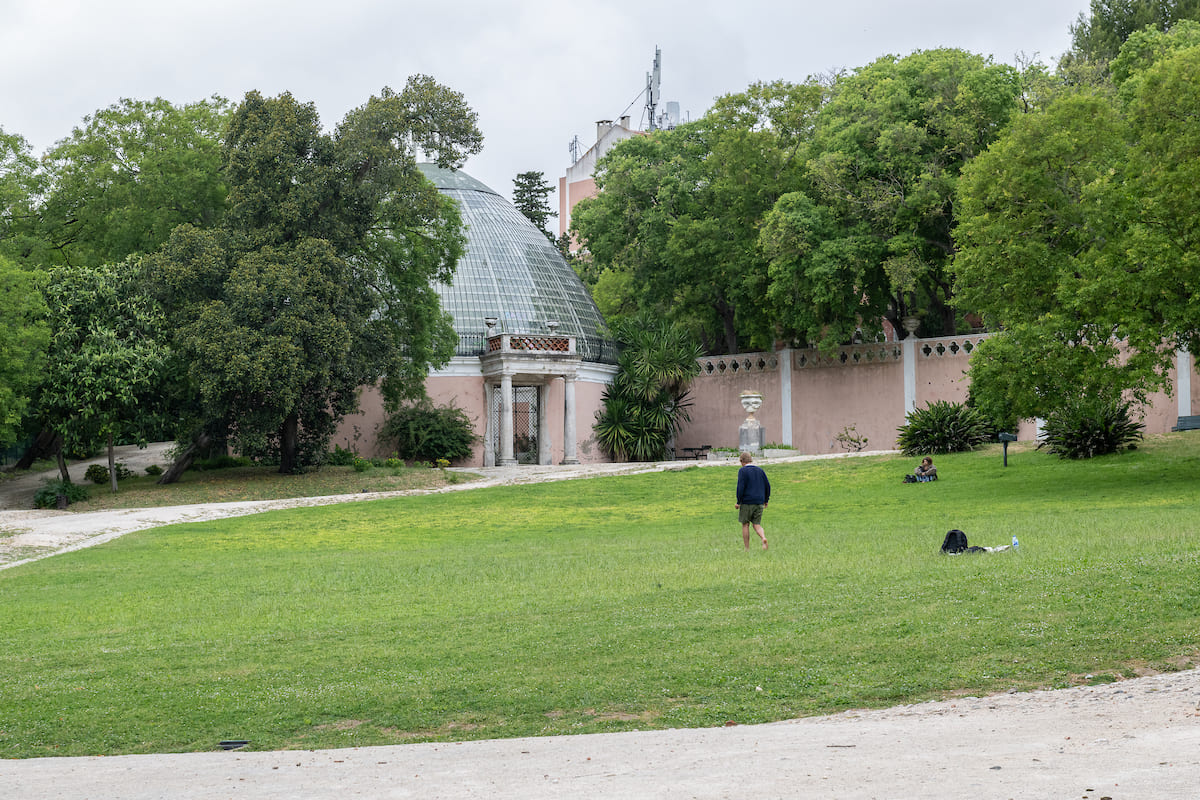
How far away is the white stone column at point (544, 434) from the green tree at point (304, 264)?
781cm

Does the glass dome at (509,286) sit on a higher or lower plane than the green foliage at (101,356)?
higher

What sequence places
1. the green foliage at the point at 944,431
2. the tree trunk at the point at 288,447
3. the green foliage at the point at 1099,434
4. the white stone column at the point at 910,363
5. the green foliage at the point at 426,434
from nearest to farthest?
the green foliage at the point at 1099,434
the green foliage at the point at 944,431
the tree trunk at the point at 288,447
the green foliage at the point at 426,434
the white stone column at the point at 910,363

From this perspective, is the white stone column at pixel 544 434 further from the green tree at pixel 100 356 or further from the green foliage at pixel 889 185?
the green tree at pixel 100 356

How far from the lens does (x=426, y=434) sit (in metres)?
38.1

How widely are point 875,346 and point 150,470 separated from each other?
78.1 feet

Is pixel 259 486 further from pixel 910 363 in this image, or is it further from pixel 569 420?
pixel 910 363

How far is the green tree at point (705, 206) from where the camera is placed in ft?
125

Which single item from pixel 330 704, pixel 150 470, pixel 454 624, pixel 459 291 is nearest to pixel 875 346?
pixel 459 291

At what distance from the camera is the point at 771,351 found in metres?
41.5

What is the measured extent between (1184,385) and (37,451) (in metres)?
35.3

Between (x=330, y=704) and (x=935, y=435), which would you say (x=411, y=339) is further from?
(x=330, y=704)

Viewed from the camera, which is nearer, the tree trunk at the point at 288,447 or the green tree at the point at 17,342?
the green tree at the point at 17,342

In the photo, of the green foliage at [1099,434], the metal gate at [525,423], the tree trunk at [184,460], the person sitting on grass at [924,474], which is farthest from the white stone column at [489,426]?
the green foliage at [1099,434]

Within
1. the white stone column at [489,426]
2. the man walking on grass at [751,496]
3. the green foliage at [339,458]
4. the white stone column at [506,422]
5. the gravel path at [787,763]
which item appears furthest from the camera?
the white stone column at [489,426]
